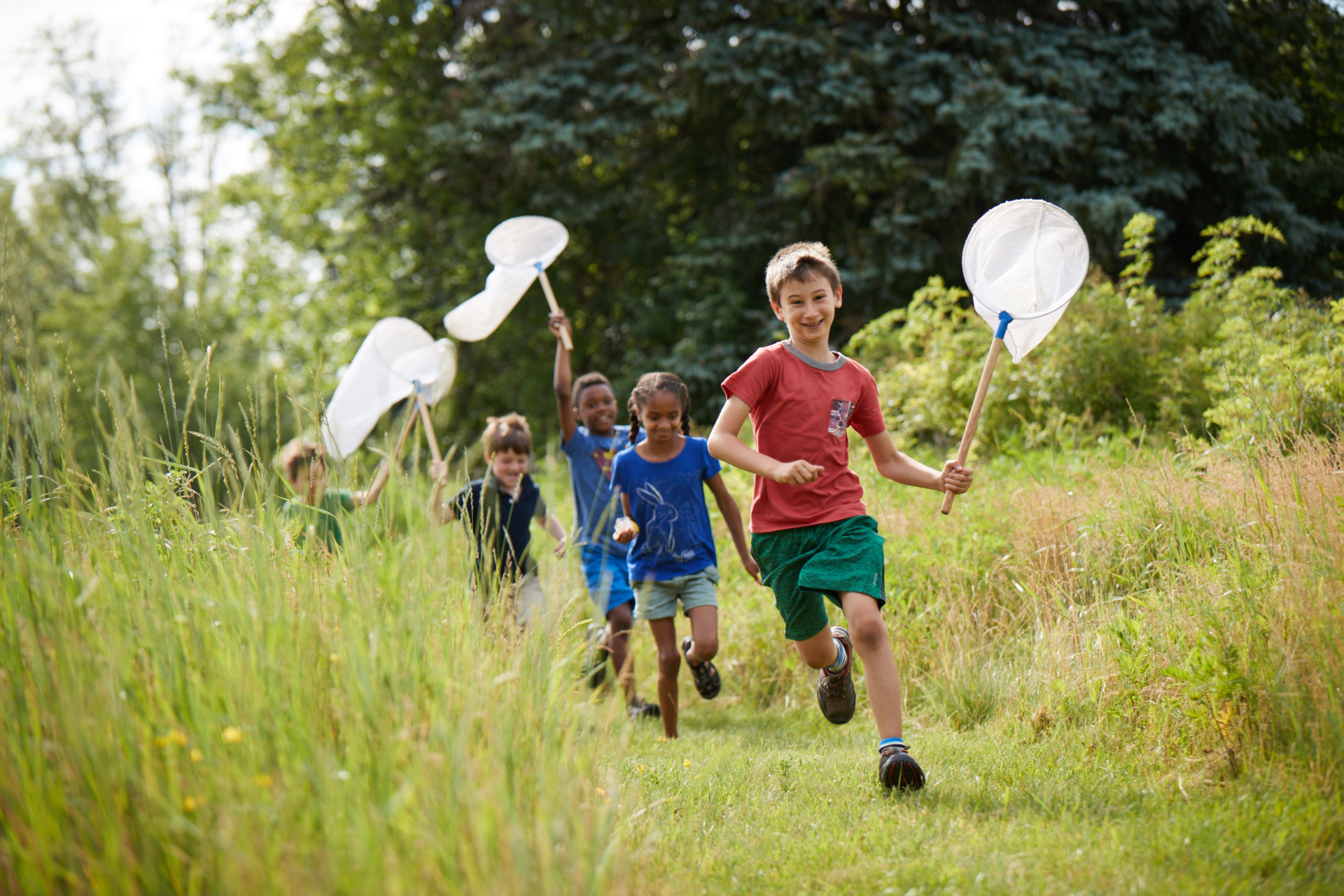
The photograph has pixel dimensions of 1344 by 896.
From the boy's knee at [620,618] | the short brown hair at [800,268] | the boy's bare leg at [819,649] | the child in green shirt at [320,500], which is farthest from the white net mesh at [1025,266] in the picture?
the boy's knee at [620,618]

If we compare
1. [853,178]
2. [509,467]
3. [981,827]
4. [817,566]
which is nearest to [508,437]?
[509,467]

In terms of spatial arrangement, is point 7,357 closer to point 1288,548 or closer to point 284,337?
point 1288,548

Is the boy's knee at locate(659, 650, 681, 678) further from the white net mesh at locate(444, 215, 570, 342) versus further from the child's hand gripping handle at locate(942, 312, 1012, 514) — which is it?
the white net mesh at locate(444, 215, 570, 342)

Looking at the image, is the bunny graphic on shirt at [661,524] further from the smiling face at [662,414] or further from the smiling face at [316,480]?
the smiling face at [316,480]

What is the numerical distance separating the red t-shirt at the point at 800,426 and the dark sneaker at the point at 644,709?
2368 millimetres

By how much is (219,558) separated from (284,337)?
20.7m

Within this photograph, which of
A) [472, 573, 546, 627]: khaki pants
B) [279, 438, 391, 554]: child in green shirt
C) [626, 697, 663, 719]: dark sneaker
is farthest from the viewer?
[626, 697, 663, 719]: dark sneaker

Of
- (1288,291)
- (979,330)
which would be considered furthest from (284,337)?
(1288,291)

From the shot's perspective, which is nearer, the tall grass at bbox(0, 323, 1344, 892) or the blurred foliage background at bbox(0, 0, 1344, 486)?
the tall grass at bbox(0, 323, 1344, 892)

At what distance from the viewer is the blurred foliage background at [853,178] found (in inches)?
335

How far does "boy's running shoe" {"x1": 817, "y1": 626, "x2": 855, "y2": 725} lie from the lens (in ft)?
15.4

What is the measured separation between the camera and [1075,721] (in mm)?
4508

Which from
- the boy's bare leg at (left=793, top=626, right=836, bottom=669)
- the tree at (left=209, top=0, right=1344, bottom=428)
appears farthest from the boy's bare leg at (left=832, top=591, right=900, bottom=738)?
the tree at (left=209, top=0, right=1344, bottom=428)

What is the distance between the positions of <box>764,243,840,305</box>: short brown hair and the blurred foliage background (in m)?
2.72
